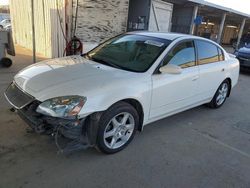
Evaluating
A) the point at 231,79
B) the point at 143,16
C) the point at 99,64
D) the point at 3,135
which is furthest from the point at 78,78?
the point at 143,16

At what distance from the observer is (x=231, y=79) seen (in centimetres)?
530

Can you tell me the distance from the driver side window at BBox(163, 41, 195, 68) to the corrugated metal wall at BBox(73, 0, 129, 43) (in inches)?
219

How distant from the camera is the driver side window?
3553mm

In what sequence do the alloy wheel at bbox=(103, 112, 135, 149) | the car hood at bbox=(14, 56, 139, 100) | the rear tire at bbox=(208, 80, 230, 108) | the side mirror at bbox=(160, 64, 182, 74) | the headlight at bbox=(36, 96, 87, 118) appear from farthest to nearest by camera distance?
1. the rear tire at bbox=(208, 80, 230, 108)
2. the side mirror at bbox=(160, 64, 182, 74)
3. the alloy wheel at bbox=(103, 112, 135, 149)
4. the car hood at bbox=(14, 56, 139, 100)
5. the headlight at bbox=(36, 96, 87, 118)

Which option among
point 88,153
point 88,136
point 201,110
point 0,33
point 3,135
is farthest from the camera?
point 0,33

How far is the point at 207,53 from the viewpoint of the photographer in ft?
14.6

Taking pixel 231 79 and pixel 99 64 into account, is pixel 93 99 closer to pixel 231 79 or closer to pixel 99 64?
pixel 99 64

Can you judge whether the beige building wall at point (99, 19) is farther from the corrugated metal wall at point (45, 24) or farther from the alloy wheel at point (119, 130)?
the alloy wheel at point (119, 130)

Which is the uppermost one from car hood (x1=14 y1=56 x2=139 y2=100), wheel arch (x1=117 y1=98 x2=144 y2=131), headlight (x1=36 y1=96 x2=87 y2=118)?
car hood (x1=14 y1=56 x2=139 y2=100)

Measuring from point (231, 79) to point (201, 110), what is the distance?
3.51 ft

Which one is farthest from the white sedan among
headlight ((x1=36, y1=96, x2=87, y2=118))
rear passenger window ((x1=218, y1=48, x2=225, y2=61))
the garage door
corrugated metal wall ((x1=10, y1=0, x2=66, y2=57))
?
the garage door

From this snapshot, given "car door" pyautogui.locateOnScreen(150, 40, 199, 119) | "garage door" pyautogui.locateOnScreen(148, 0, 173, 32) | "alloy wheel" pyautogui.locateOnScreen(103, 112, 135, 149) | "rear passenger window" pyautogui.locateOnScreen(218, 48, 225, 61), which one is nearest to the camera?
"alloy wheel" pyautogui.locateOnScreen(103, 112, 135, 149)

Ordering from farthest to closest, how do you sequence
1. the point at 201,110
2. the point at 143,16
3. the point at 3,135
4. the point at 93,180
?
the point at 143,16
the point at 201,110
the point at 3,135
the point at 93,180

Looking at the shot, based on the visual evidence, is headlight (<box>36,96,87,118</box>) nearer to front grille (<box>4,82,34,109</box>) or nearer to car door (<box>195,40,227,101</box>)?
front grille (<box>4,82,34,109</box>)
